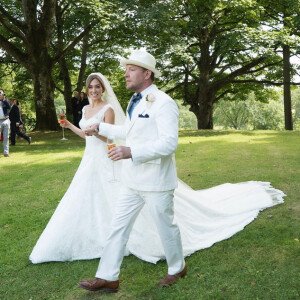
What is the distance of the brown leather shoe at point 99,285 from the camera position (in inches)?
140

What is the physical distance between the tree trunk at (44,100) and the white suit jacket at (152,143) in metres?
17.5

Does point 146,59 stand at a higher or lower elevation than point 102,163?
higher

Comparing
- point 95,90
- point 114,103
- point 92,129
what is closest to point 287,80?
point 114,103

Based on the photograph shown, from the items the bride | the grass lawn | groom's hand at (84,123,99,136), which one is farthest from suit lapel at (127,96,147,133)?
the grass lawn

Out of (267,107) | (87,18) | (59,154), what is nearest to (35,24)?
(87,18)

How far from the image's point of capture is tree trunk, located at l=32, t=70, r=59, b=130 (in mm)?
19781

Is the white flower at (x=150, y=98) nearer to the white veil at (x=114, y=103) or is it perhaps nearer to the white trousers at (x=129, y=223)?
the white trousers at (x=129, y=223)

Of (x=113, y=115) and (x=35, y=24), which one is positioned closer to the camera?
(x=113, y=115)

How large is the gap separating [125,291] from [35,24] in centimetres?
1787

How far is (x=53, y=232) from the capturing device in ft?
15.1

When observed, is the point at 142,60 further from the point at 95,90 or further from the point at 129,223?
the point at 95,90

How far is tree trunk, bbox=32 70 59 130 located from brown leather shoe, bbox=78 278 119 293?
17805 millimetres

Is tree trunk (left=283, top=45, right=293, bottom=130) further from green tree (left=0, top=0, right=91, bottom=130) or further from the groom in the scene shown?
the groom

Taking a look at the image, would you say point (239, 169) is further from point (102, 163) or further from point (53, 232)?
point (53, 232)
